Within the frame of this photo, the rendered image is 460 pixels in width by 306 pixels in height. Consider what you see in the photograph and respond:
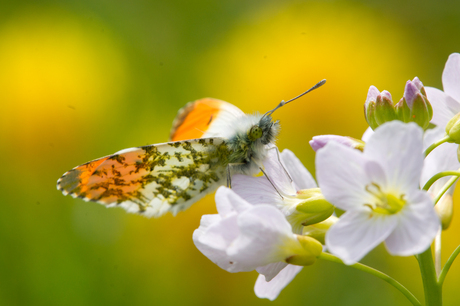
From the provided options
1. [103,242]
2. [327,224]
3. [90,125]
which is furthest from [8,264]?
[327,224]

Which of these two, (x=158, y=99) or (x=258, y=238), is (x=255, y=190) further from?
(x=158, y=99)

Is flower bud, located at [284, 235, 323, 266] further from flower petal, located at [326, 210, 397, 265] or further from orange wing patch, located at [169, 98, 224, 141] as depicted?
orange wing patch, located at [169, 98, 224, 141]

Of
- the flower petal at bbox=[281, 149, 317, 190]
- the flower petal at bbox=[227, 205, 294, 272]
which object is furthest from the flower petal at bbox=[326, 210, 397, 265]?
the flower petal at bbox=[281, 149, 317, 190]

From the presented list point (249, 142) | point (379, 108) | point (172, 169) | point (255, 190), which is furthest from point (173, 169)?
point (379, 108)

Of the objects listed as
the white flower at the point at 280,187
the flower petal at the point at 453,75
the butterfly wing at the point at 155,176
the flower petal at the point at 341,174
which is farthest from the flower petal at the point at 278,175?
the flower petal at the point at 453,75

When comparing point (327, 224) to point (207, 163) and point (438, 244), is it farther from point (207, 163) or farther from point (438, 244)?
point (207, 163)
